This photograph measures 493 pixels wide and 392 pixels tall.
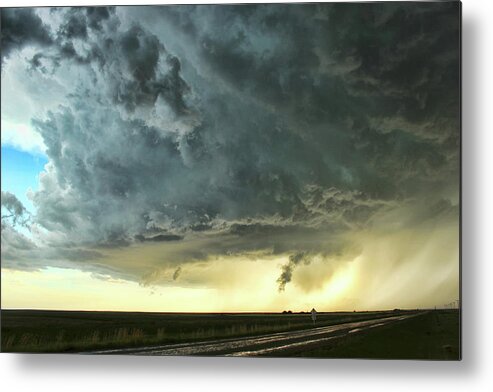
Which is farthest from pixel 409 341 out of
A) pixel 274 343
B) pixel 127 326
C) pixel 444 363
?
pixel 127 326

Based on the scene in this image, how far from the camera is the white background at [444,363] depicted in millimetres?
4359

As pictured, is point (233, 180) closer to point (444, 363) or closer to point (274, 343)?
point (274, 343)

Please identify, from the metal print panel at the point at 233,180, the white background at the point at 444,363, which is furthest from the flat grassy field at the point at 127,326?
the white background at the point at 444,363

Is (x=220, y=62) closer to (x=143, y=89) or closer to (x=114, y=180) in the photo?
(x=143, y=89)

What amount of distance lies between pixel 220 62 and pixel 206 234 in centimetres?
99

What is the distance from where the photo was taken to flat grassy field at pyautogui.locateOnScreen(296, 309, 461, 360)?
4.33 meters

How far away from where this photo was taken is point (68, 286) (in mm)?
4617

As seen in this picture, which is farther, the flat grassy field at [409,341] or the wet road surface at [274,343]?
the wet road surface at [274,343]

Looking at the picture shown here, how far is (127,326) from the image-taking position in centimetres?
455

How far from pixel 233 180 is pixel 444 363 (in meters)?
1.56

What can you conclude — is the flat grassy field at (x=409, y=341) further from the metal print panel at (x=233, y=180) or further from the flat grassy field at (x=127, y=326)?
the flat grassy field at (x=127, y=326)

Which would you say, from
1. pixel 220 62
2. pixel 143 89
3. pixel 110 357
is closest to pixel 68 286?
pixel 110 357

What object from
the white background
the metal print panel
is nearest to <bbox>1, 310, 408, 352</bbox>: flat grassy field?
the metal print panel

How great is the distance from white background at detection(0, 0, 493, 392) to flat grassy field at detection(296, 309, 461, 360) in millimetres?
78
